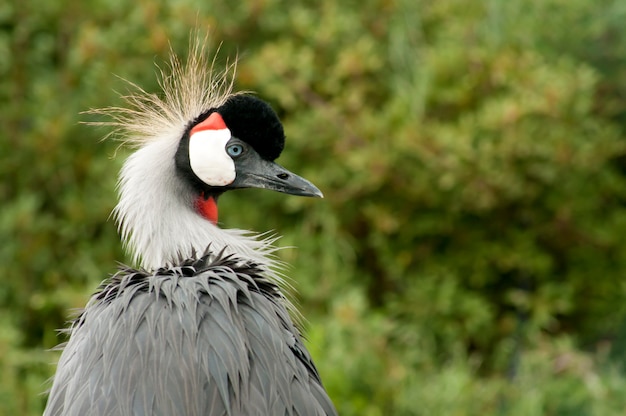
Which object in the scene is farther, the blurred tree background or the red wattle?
the blurred tree background

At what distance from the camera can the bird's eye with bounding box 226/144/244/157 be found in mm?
2697

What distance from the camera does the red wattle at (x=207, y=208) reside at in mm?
2744

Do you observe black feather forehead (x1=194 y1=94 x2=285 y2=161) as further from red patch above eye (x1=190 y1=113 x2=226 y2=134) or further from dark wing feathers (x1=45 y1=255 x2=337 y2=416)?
dark wing feathers (x1=45 y1=255 x2=337 y2=416)

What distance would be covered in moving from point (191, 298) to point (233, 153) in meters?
0.55

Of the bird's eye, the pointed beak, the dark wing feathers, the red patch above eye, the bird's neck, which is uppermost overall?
the red patch above eye

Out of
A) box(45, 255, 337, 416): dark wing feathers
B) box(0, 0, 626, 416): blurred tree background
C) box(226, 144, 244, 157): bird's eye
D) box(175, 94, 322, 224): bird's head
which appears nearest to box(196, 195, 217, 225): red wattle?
box(175, 94, 322, 224): bird's head

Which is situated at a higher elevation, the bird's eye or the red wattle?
the bird's eye

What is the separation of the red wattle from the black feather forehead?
20 centimetres

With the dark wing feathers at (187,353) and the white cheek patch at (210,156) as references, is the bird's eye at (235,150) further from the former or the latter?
the dark wing feathers at (187,353)

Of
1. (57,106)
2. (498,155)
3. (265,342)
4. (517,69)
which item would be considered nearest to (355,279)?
(498,155)

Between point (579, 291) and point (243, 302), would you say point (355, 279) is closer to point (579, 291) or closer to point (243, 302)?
point (579, 291)

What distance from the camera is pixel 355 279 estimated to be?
4.93 meters

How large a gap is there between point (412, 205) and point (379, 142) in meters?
0.41

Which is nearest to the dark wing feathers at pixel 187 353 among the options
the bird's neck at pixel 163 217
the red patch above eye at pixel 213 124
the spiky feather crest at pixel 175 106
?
the bird's neck at pixel 163 217
